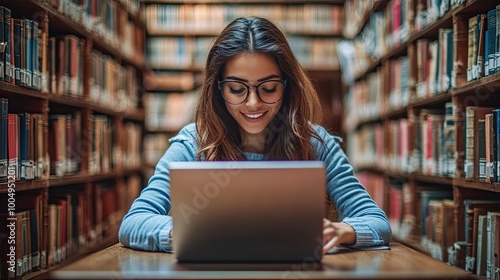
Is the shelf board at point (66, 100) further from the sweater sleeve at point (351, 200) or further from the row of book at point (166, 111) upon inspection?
the row of book at point (166, 111)

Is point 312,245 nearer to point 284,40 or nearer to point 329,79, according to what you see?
point 284,40

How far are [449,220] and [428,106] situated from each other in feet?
2.44

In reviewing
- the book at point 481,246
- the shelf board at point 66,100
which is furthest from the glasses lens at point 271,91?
the shelf board at point 66,100

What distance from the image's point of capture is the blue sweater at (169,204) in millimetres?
1426

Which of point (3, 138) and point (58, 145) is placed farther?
point (58, 145)

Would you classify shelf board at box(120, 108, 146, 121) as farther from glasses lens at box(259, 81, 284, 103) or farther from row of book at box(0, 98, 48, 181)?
glasses lens at box(259, 81, 284, 103)

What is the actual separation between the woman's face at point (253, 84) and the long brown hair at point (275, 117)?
2cm

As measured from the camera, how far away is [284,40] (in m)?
1.77

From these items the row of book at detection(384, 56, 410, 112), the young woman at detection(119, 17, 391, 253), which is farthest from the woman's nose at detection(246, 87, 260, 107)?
the row of book at detection(384, 56, 410, 112)

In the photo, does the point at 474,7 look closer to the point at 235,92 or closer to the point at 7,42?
the point at 235,92

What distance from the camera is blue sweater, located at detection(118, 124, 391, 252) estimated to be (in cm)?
143

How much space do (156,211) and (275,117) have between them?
1.54 feet

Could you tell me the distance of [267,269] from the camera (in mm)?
1156

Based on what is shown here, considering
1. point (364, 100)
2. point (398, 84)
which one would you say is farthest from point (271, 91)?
point (364, 100)
